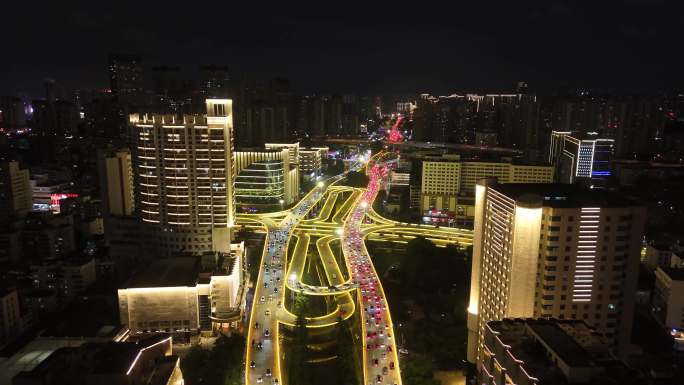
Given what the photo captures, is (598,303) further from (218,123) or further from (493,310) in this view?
(218,123)

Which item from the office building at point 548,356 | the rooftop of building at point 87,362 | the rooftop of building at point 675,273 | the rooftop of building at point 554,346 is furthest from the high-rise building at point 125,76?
the rooftop of building at point 554,346

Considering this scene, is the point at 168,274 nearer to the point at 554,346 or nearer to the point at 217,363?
the point at 217,363

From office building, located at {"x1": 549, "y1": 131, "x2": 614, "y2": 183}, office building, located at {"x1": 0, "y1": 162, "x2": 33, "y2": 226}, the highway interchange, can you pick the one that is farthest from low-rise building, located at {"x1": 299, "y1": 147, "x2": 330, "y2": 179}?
office building, located at {"x1": 549, "y1": 131, "x2": 614, "y2": 183}

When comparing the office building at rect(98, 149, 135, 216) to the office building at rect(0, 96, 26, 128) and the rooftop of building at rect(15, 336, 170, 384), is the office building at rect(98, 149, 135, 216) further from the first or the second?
the office building at rect(0, 96, 26, 128)

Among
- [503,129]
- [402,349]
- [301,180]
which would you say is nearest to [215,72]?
[301,180]

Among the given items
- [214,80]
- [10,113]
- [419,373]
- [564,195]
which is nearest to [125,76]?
[214,80]

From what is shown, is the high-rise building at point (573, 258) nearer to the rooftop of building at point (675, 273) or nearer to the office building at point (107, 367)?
the rooftop of building at point (675, 273)

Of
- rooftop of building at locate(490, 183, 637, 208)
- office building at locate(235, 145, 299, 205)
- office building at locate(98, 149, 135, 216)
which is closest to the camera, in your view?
rooftop of building at locate(490, 183, 637, 208)
